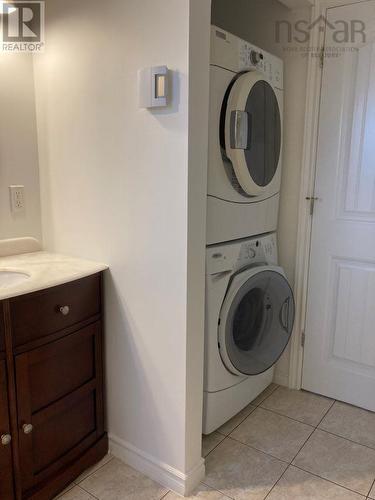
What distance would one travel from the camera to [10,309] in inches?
51.4

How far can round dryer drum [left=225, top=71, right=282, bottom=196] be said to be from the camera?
5.38ft

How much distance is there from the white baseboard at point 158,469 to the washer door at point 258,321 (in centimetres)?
47

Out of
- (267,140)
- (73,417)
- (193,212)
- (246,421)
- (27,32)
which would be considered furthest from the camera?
(246,421)

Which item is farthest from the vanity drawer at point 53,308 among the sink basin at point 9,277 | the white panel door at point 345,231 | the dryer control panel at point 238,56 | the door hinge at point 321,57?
the door hinge at point 321,57

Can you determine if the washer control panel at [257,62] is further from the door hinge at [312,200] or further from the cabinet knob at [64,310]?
the cabinet knob at [64,310]

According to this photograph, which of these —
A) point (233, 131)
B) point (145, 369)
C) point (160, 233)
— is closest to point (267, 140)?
point (233, 131)

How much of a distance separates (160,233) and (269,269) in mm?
700

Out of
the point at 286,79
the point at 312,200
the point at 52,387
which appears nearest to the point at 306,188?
the point at 312,200

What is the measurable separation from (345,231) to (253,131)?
729mm

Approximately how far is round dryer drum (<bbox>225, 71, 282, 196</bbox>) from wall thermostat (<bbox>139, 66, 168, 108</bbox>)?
0.36 metres

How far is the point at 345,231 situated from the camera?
6.78 feet

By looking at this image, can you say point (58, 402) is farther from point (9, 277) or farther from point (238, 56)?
point (238, 56)

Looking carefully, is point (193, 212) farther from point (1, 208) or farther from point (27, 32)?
point (27, 32)

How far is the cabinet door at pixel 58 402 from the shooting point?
142 cm
